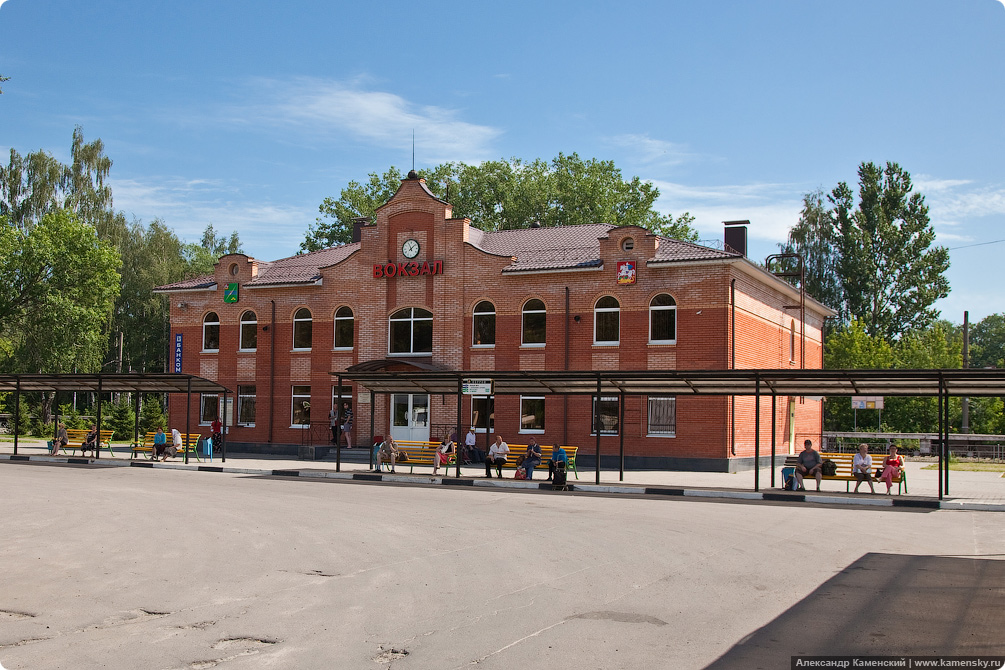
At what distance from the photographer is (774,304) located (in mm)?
35719

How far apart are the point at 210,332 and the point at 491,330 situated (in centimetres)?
1339

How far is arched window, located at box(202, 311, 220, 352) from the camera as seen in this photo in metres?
39.2

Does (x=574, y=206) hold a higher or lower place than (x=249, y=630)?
higher

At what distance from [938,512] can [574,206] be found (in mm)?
39289

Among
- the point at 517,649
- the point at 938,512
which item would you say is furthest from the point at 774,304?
the point at 517,649

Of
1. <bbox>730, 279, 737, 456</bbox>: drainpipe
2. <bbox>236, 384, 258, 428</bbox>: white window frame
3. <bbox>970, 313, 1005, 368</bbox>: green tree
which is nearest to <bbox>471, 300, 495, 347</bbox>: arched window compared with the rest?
<bbox>730, 279, 737, 456</bbox>: drainpipe

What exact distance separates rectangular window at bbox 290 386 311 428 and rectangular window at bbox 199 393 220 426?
413 cm

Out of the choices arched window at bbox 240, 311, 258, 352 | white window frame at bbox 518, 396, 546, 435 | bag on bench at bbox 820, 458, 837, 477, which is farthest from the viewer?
arched window at bbox 240, 311, 258, 352

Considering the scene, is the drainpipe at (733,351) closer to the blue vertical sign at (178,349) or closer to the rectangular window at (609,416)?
the rectangular window at (609,416)

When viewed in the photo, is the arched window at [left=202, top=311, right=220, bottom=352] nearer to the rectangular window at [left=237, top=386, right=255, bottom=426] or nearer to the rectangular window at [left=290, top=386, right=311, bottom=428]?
the rectangular window at [left=237, top=386, right=255, bottom=426]

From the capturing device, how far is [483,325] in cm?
3394

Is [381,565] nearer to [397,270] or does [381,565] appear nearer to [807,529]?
[807,529]

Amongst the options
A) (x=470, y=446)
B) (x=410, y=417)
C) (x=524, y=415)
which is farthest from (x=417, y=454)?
(x=524, y=415)

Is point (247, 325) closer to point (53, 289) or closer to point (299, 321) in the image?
point (299, 321)
